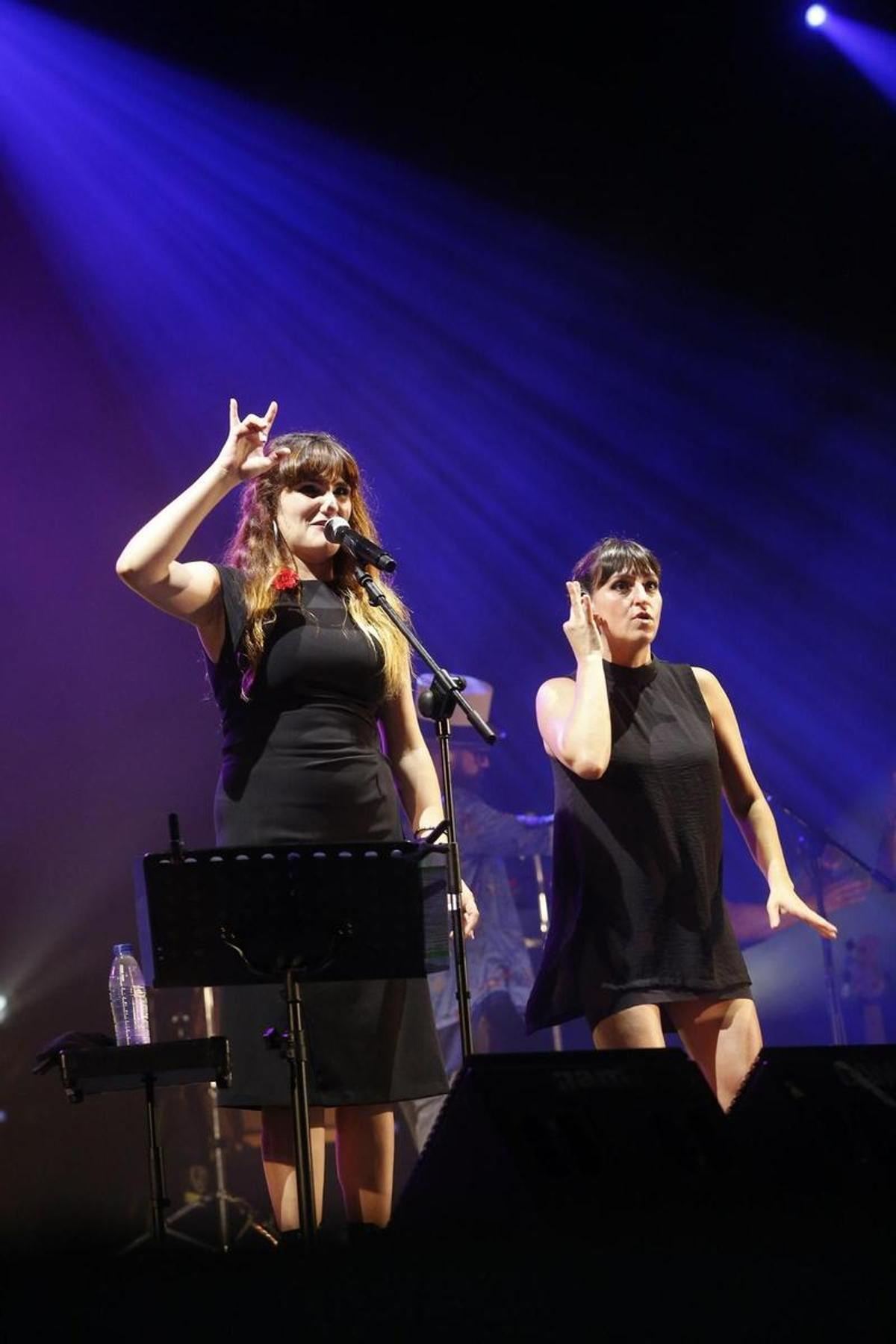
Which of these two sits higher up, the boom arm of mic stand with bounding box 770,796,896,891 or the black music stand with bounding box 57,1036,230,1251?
the boom arm of mic stand with bounding box 770,796,896,891

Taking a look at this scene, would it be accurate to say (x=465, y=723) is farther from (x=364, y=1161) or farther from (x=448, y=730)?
(x=364, y=1161)

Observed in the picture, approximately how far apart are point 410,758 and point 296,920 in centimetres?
80

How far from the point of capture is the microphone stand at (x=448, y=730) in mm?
2826

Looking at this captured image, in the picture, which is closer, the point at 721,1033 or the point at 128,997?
the point at 721,1033

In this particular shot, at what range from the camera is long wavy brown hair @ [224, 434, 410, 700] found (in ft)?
10.2

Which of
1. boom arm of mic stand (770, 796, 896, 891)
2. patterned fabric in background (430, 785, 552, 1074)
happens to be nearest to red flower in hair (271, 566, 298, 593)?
patterned fabric in background (430, 785, 552, 1074)

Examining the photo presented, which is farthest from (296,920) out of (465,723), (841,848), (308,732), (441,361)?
(441,361)

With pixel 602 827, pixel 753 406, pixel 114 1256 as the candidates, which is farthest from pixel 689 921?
pixel 753 406

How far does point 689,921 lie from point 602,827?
0.30 m

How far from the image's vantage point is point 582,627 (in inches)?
135

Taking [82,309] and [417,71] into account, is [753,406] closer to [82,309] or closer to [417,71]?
[417,71]

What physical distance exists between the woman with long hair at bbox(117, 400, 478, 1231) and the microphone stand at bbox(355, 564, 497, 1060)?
0.30 ft

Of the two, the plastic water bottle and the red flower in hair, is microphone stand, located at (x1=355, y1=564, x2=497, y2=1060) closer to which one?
the red flower in hair

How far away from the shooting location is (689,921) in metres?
3.29
